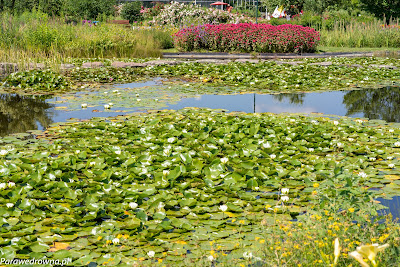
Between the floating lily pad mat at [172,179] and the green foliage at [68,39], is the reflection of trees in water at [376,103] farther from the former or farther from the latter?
the green foliage at [68,39]

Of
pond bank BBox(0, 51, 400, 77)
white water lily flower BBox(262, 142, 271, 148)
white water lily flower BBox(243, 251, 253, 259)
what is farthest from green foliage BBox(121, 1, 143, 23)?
white water lily flower BBox(243, 251, 253, 259)

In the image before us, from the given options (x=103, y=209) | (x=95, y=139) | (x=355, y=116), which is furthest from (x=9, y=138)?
(x=355, y=116)

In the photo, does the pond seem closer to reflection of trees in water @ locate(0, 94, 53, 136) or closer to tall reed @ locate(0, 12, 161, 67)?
reflection of trees in water @ locate(0, 94, 53, 136)

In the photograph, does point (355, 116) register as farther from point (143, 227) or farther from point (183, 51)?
point (183, 51)

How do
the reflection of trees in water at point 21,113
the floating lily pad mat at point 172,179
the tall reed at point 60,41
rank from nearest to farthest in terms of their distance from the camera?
the floating lily pad mat at point 172,179
the reflection of trees in water at point 21,113
the tall reed at point 60,41

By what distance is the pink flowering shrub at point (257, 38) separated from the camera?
15547mm

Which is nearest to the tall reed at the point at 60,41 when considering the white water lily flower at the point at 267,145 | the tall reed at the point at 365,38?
the white water lily flower at the point at 267,145

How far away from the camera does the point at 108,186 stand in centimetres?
401

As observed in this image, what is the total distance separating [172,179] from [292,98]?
511cm

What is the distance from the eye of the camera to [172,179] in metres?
4.25

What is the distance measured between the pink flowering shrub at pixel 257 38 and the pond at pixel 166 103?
6455 mm

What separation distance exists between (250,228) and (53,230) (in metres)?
1.49

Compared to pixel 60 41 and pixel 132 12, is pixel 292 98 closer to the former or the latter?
pixel 60 41

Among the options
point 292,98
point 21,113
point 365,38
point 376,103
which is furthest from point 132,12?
point 376,103
